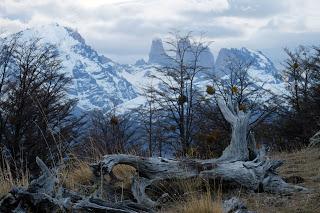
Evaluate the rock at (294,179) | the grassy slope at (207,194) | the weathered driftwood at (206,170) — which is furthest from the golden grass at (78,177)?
the rock at (294,179)

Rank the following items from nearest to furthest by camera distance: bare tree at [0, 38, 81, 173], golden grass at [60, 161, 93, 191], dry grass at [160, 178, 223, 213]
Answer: dry grass at [160, 178, 223, 213] → golden grass at [60, 161, 93, 191] → bare tree at [0, 38, 81, 173]

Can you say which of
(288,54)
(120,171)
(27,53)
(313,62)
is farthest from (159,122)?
(120,171)

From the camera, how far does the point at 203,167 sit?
5.79 m

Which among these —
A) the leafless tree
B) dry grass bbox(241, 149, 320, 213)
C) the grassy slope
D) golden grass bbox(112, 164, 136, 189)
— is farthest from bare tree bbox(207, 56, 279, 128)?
dry grass bbox(241, 149, 320, 213)

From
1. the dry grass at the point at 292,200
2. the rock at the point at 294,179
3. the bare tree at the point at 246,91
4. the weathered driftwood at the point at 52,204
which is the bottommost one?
the dry grass at the point at 292,200

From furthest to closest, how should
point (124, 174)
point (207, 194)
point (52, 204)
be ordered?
point (124, 174) < point (207, 194) < point (52, 204)

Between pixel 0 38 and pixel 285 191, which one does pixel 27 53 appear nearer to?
pixel 0 38

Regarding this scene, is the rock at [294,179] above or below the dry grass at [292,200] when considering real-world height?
above

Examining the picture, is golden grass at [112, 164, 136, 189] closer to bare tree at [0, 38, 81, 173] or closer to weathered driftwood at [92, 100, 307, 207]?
weathered driftwood at [92, 100, 307, 207]

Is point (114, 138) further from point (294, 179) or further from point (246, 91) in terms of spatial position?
point (294, 179)

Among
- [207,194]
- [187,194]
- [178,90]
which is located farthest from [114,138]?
[207,194]

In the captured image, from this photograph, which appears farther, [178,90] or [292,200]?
[178,90]

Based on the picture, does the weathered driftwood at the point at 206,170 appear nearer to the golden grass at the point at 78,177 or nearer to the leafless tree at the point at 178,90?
the golden grass at the point at 78,177

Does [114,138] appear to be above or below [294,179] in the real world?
below
